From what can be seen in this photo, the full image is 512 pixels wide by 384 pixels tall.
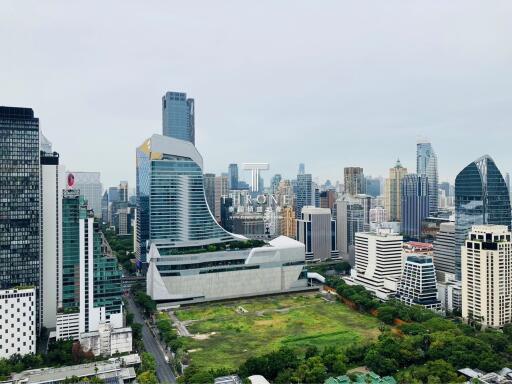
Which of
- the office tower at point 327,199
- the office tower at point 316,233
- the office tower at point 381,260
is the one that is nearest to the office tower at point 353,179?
the office tower at point 327,199

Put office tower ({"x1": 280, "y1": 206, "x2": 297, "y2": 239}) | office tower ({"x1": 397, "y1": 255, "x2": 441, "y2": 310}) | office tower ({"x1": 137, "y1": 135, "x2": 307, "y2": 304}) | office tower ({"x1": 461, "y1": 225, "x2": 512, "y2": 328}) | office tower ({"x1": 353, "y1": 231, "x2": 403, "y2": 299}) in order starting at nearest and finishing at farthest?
1. office tower ({"x1": 461, "y1": 225, "x2": 512, "y2": 328})
2. office tower ({"x1": 397, "y1": 255, "x2": 441, "y2": 310})
3. office tower ({"x1": 137, "y1": 135, "x2": 307, "y2": 304})
4. office tower ({"x1": 353, "y1": 231, "x2": 403, "y2": 299})
5. office tower ({"x1": 280, "y1": 206, "x2": 297, "y2": 239})

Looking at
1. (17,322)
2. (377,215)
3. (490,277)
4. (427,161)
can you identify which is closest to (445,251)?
(490,277)

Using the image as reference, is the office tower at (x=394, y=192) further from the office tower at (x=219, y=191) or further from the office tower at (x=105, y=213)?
the office tower at (x=105, y=213)

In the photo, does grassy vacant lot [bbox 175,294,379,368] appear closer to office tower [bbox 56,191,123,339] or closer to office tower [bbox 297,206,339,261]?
office tower [bbox 56,191,123,339]

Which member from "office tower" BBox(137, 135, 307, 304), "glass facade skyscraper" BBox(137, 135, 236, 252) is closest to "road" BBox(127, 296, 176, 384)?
"office tower" BBox(137, 135, 307, 304)

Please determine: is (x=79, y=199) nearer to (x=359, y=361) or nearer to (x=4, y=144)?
(x=4, y=144)

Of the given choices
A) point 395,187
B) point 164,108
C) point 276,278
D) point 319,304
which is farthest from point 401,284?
point 164,108

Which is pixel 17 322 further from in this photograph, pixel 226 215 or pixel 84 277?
pixel 226 215

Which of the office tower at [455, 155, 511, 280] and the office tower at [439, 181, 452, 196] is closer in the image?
the office tower at [455, 155, 511, 280]
